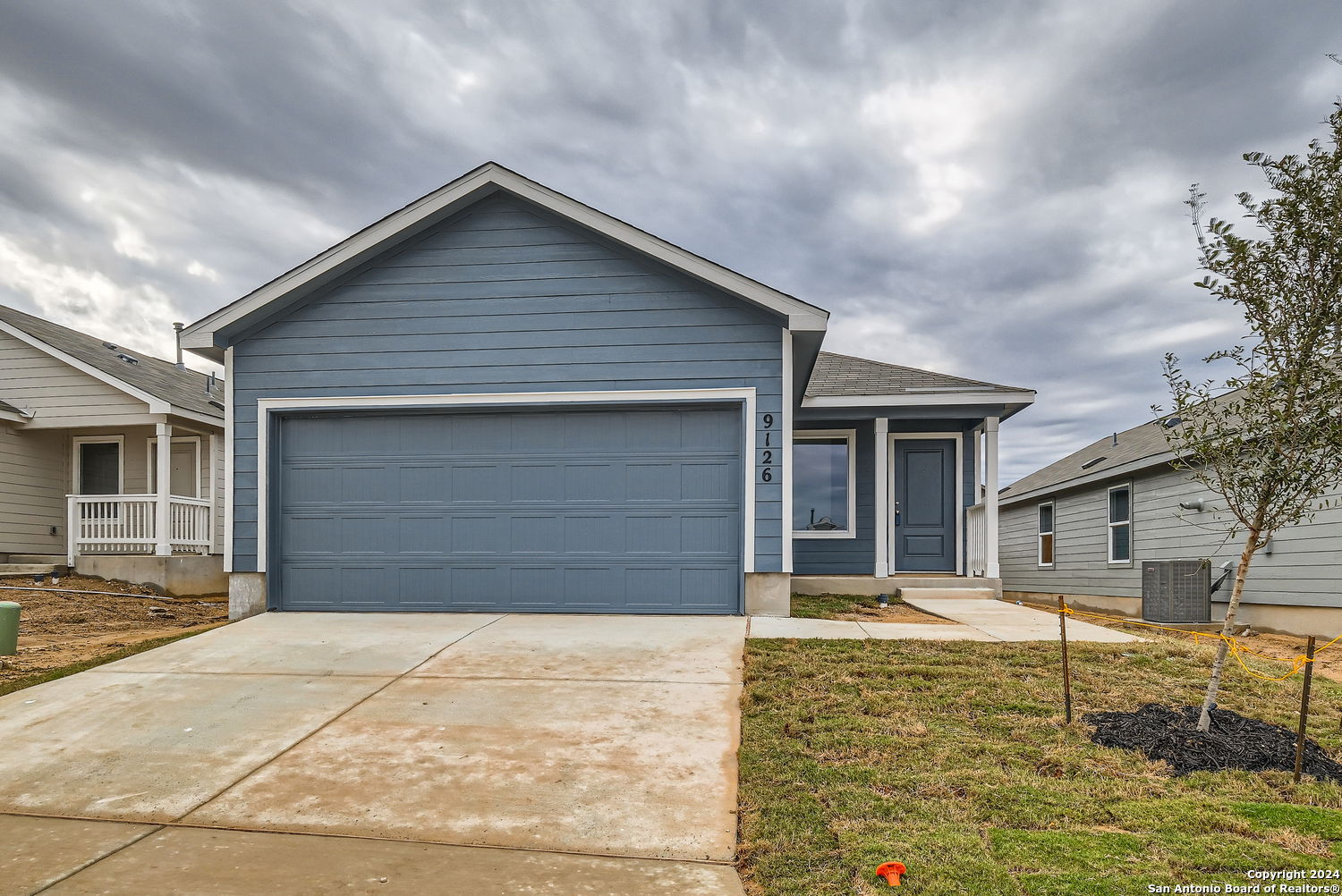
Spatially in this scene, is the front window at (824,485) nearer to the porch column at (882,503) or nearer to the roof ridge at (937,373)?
the porch column at (882,503)

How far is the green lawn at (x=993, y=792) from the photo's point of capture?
2873 mm

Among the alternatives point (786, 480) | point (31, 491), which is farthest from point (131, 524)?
point (786, 480)

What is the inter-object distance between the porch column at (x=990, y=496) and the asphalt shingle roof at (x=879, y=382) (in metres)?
0.66

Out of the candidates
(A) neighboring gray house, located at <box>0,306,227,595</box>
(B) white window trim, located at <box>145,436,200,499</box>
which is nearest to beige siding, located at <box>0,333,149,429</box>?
(A) neighboring gray house, located at <box>0,306,227,595</box>

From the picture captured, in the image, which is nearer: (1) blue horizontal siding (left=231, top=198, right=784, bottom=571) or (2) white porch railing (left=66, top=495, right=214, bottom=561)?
(1) blue horizontal siding (left=231, top=198, right=784, bottom=571)

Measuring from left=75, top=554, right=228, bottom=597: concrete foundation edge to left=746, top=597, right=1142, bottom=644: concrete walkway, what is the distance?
395 inches

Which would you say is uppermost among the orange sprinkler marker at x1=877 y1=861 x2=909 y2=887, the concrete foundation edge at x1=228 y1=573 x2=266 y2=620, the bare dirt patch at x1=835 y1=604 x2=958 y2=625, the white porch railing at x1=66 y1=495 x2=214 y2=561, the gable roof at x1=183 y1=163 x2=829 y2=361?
the gable roof at x1=183 y1=163 x2=829 y2=361

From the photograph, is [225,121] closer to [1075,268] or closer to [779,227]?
[779,227]

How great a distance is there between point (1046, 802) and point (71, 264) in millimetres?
21994

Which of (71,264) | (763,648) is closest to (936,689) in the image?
(763,648)

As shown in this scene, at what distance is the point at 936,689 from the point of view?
5309 millimetres

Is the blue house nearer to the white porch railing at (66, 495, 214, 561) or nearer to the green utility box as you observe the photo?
the green utility box

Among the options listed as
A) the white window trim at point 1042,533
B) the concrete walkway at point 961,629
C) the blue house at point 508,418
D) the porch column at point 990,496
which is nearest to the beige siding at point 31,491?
the blue house at point 508,418

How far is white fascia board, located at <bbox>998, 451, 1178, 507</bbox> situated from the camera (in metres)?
12.2
